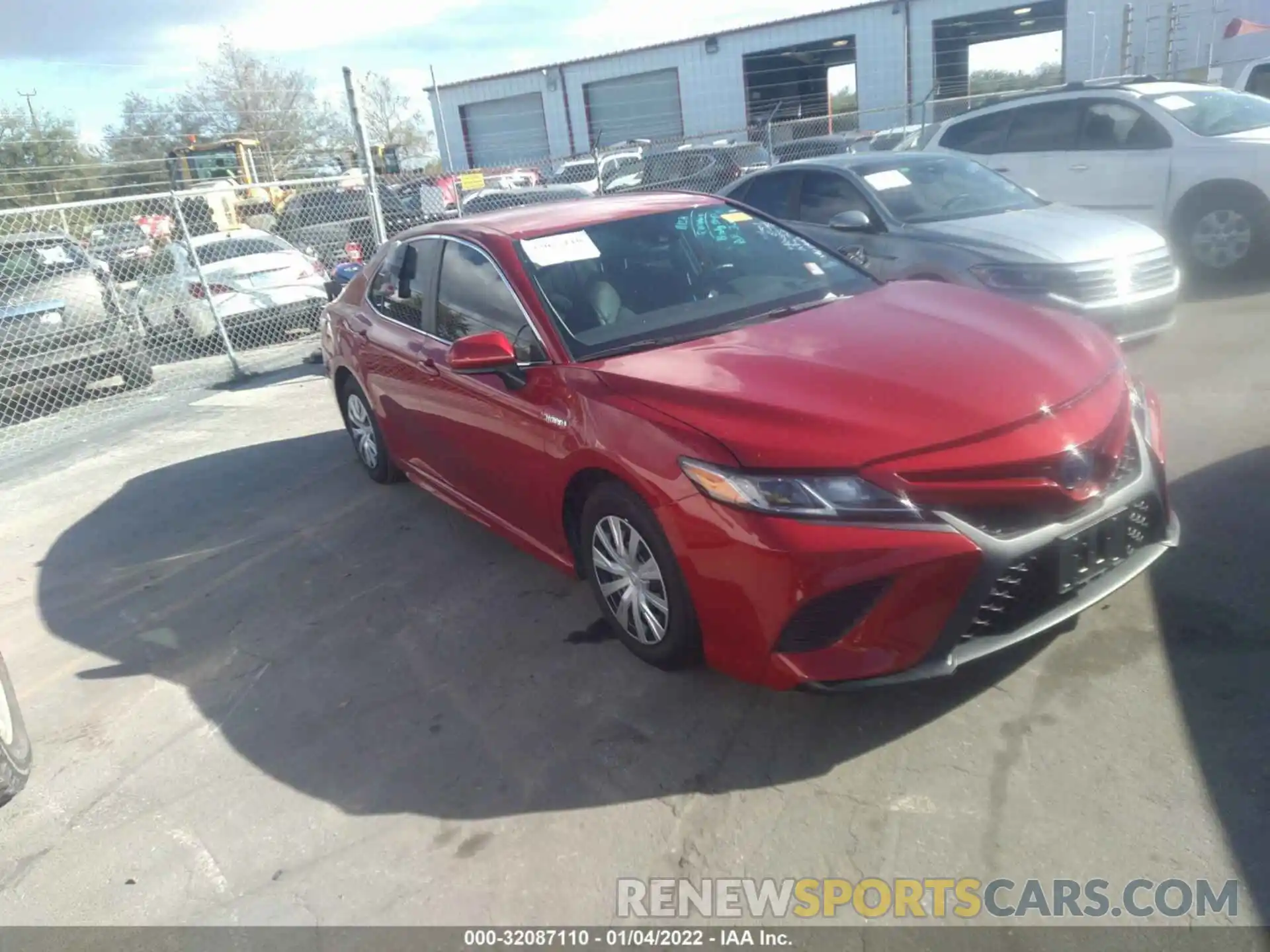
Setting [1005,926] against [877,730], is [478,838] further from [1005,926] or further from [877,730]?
[1005,926]

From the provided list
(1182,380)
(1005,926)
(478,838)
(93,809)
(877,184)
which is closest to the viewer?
(1005,926)

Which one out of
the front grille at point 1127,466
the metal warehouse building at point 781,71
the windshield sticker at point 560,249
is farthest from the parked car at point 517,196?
the metal warehouse building at point 781,71

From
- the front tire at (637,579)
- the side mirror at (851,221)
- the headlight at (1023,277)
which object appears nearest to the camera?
the front tire at (637,579)

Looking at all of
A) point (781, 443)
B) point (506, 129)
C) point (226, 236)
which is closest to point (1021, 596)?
point (781, 443)

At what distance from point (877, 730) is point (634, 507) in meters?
1.08

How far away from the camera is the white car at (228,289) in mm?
10734

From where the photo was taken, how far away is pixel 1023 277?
6.46 metres

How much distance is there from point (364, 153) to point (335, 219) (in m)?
4.42

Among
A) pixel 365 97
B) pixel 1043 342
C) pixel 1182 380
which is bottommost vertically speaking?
pixel 1182 380

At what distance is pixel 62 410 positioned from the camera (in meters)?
9.35

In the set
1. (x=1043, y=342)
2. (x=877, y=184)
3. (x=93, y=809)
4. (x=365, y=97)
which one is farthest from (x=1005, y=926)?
(x=365, y=97)

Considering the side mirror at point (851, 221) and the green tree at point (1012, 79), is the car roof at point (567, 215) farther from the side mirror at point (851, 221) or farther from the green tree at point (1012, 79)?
the green tree at point (1012, 79)

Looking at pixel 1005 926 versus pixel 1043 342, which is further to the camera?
pixel 1043 342

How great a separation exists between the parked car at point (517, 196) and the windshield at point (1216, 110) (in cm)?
763
